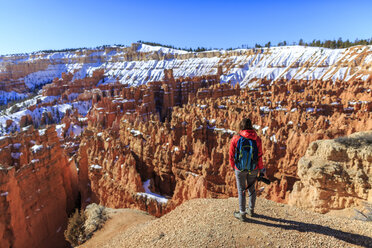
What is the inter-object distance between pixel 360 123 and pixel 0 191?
23680mm

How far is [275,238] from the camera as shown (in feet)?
13.7

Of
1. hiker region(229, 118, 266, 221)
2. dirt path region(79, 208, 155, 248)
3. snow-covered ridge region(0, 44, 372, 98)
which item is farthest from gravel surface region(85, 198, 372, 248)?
snow-covered ridge region(0, 44, 372, 98)

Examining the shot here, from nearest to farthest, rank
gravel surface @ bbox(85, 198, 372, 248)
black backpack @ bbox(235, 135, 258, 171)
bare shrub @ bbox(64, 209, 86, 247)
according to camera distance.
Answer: gravel surface @ bbox(85, 198, 372, 248) → black backpack @ bbox(235, 135, 258, 171) → bare shrub @ bbox(64, 209, 86, 247)

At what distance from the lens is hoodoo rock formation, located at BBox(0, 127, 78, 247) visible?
938 cm

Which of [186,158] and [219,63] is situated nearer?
[186,158]

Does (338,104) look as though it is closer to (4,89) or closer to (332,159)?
(332,159)

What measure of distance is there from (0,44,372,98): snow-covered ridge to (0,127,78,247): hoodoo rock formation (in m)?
58.6

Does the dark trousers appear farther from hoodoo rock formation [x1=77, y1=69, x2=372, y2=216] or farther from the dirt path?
hoodoo rock formation [x1=77, y1=69, x2=372, y2=216]

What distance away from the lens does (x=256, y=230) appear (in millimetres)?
4402

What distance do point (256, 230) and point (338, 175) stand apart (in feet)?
17.9

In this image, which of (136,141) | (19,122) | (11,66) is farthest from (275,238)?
(11,66)

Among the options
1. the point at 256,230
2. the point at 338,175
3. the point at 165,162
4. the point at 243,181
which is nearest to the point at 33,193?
the point at 165,162

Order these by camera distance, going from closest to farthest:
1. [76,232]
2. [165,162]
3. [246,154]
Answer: [246,154], [76,232], [165,162]

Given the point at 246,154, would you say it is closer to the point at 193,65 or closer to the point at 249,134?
the point at 249,134
